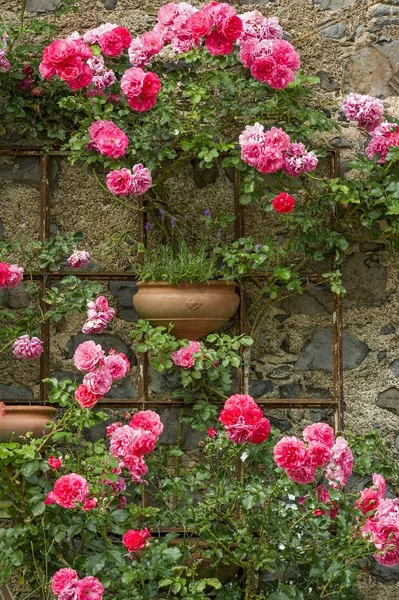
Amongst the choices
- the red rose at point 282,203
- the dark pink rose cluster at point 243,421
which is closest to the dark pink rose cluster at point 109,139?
the red rose at point 282,203

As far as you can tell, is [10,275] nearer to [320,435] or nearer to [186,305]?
[186,305]

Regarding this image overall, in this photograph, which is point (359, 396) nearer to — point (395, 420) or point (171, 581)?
point (395, 420)

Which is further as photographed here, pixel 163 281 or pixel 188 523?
pixel 163 281

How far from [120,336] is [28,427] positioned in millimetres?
569

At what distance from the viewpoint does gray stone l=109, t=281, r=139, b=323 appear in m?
4.31

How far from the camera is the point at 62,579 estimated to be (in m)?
3.40

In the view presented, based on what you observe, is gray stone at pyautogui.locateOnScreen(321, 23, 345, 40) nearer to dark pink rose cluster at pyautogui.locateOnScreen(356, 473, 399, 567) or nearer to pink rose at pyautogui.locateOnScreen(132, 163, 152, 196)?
pink rose at pyautogui.locateOnScreen(132, 163, 152, 196)

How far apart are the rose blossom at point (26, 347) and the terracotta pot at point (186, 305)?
1.28 feet

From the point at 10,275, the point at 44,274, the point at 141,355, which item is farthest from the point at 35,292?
the point at 141,355

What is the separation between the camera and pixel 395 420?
429cm

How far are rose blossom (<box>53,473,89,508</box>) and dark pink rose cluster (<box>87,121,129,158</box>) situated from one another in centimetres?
122

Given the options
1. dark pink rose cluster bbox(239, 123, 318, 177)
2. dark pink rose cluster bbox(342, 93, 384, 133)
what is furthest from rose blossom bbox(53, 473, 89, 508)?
dark pink rose cluster bbox(342, 93, 384, 133)

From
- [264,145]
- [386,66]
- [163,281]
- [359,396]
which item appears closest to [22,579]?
[163,281]

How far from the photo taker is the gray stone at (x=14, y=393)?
14.0 feet
